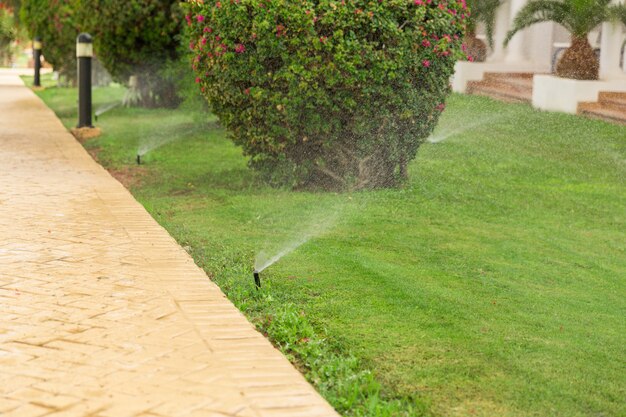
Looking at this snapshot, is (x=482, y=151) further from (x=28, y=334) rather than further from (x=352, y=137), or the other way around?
(x=28, y=334)

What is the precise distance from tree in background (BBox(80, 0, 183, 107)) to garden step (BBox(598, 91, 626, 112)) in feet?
19.8

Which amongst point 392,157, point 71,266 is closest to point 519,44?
point 392,157

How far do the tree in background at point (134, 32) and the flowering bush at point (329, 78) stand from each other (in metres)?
Result: 6.83

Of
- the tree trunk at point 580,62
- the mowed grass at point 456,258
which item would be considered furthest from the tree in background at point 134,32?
the tree trunk at point 580,62

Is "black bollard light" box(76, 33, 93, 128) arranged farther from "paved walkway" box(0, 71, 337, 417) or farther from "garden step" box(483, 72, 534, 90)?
"garden step" box(483, 72, 534, 90)

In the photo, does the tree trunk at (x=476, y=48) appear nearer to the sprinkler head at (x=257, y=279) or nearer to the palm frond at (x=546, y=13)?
the palm frond at (x=546, y=13)

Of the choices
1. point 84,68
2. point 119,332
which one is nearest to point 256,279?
point 119,332

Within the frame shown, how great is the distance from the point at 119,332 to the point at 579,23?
11.8 metres

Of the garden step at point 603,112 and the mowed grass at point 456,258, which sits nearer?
the mowed grass at point 456,258

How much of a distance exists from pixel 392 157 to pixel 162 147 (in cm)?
459

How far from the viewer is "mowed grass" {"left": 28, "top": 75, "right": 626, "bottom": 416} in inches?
169

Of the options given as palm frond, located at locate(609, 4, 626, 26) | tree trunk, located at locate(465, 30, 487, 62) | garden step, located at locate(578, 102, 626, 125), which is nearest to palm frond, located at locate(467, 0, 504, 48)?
tree trunk, located at locate(465, 30, 487, 62)

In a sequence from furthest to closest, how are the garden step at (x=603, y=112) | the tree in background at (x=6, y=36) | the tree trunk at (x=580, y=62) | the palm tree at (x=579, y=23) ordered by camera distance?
1. the tree in background at (x=6, y=36)
2. the tree trunk at (x=580, y=62)
3. the palm tree at (x=579, y=23)
4. the garden step at (x=603, y=112)

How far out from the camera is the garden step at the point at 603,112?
530 inches
